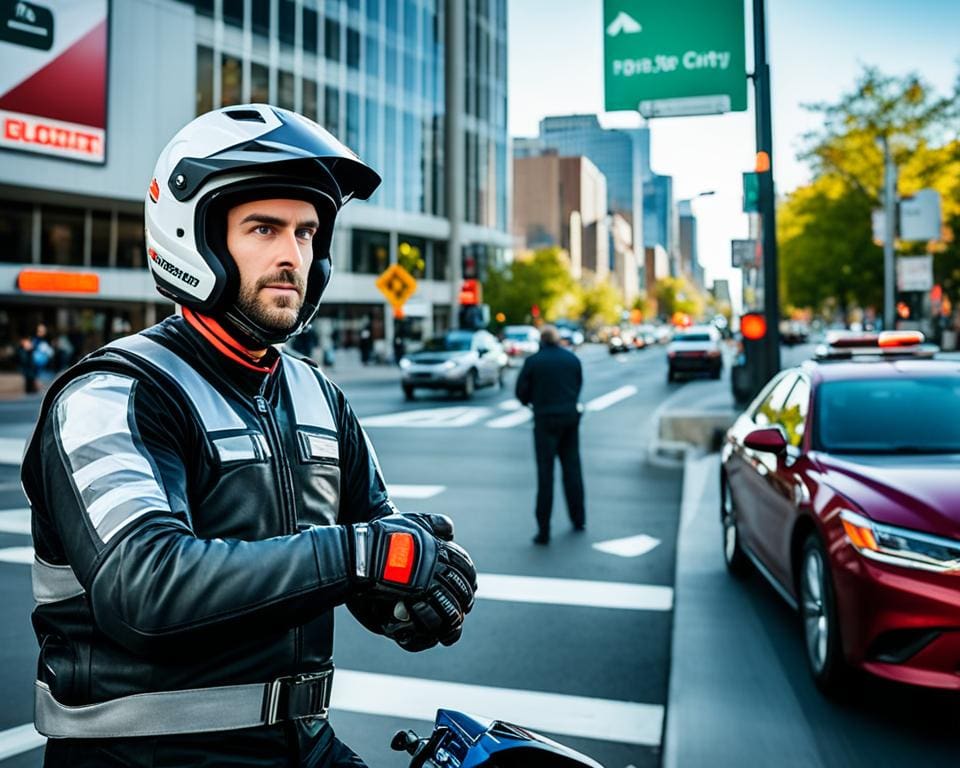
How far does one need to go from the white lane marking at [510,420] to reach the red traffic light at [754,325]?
704 centimetres

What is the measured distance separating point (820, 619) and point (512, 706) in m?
1.50

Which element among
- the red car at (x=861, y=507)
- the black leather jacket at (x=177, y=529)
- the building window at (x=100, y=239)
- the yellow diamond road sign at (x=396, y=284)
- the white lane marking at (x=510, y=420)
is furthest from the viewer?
the building window at (x=100, y=239)

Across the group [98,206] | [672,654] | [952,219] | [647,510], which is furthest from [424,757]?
[952,219]

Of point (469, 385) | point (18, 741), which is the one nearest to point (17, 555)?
point (18, 741)

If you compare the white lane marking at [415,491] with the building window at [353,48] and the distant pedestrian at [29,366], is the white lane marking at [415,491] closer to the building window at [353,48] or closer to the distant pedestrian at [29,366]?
the distant pedestrian at [29,366]

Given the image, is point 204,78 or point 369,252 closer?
point 204,78

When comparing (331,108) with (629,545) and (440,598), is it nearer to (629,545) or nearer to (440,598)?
(629,545)

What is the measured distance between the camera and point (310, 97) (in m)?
51.1

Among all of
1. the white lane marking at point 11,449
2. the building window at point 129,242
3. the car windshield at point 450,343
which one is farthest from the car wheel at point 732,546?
the building window at point 129,242

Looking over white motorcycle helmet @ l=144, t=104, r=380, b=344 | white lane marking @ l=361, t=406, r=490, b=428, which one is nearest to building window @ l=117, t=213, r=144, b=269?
white lane marking @ l=361, t=406, r=490, b=428

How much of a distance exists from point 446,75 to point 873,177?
30770 mm

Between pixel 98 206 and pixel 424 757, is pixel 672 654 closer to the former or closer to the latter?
pixel 424 757

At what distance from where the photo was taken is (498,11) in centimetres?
7394

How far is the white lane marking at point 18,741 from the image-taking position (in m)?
4.05
